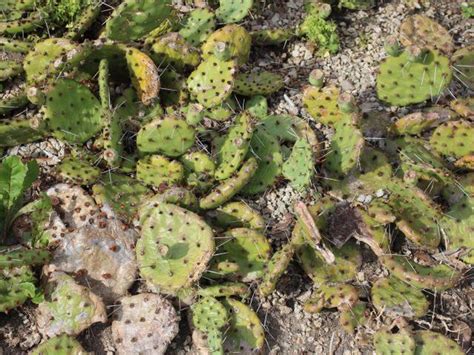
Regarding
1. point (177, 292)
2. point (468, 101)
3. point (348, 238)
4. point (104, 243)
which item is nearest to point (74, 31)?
point (104, 243)

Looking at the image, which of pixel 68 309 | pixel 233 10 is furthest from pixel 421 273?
pixel 233 10

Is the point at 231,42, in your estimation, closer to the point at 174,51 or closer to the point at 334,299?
the point at 174,51

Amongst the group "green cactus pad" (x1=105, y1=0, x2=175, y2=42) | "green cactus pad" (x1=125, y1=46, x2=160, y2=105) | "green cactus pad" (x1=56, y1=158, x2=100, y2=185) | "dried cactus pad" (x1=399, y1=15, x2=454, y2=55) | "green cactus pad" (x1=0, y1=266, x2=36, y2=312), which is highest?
"green cactus pad" (x1=105, y1=0, x2=175, y2=42)

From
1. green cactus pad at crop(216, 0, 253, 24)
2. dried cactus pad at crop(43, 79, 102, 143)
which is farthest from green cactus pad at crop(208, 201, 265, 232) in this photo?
green cactus pad at crop(216, 0, 253, 24)

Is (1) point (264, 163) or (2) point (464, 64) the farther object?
(2) point (464, 64)

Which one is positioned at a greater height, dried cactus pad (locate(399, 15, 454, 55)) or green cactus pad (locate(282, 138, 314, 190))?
dried cactus pad (locate(399, 15, 454, 55))

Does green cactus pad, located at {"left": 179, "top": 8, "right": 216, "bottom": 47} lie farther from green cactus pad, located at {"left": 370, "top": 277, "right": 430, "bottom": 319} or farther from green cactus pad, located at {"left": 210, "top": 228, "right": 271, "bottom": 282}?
green cactus pad, located at {"left": 370, "top": 277, "right": 430, "bottom": 319}

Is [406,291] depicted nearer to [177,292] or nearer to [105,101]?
[177,292]
